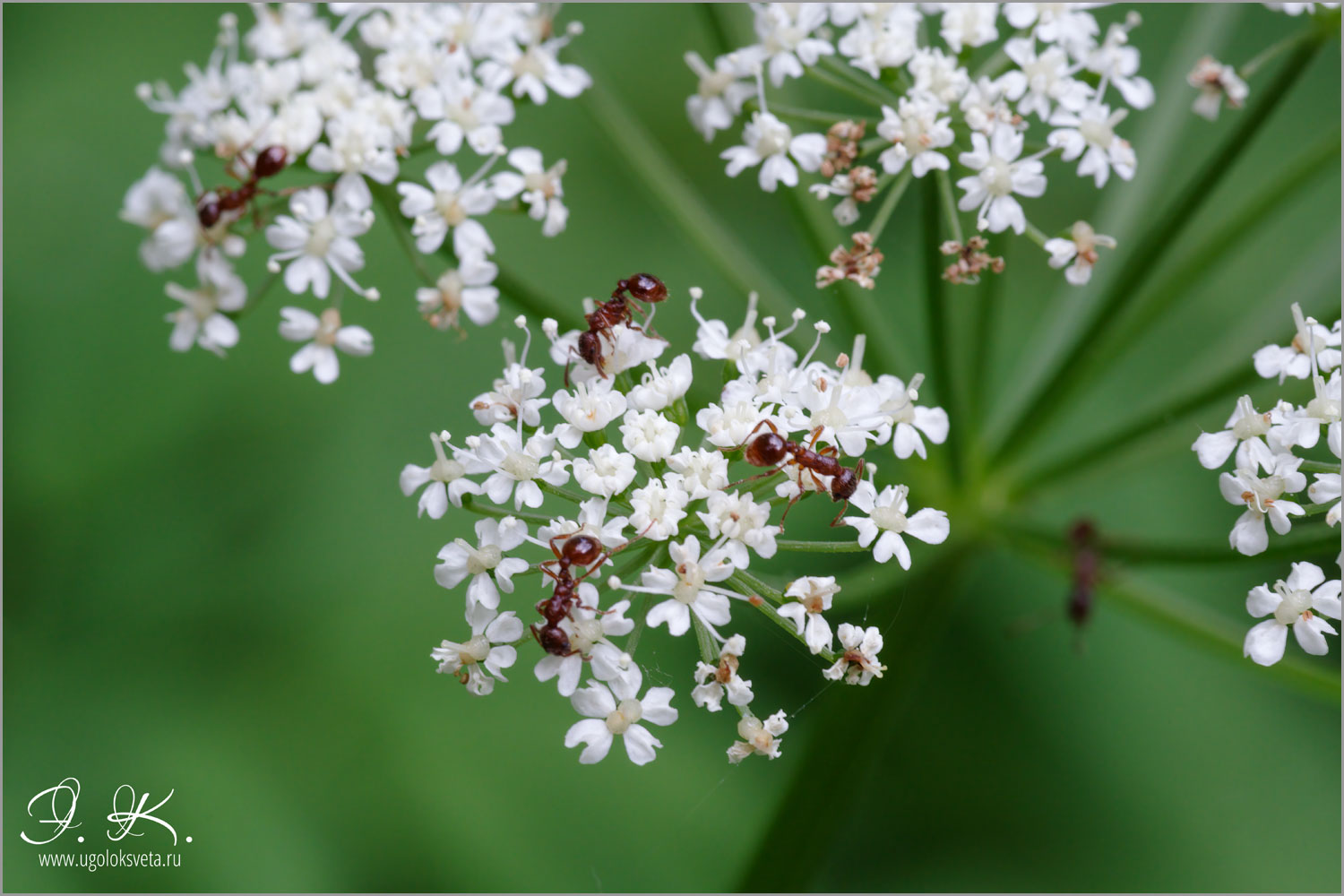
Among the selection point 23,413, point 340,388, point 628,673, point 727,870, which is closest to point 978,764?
point 727,870

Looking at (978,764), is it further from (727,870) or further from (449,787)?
(449,787)

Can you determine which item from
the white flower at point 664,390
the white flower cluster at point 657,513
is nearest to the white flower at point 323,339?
the white flower cluster at point 657,513

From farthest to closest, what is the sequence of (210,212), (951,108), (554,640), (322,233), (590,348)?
(210,212)
(322,233)
(951,108)
(590,348)
(554,640)

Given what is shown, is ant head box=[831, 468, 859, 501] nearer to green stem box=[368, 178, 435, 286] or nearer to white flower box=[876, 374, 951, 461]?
white flower box=[876, 374, 951, 461]

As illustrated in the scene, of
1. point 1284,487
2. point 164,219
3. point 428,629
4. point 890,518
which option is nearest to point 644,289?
point 890,518

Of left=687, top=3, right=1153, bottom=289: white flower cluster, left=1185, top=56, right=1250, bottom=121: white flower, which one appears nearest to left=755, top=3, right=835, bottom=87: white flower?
left=687, top=3, right=1153, bottom=289: white flower cluster

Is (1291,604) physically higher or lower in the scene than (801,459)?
higher

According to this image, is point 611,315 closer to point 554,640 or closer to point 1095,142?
point 554,640
